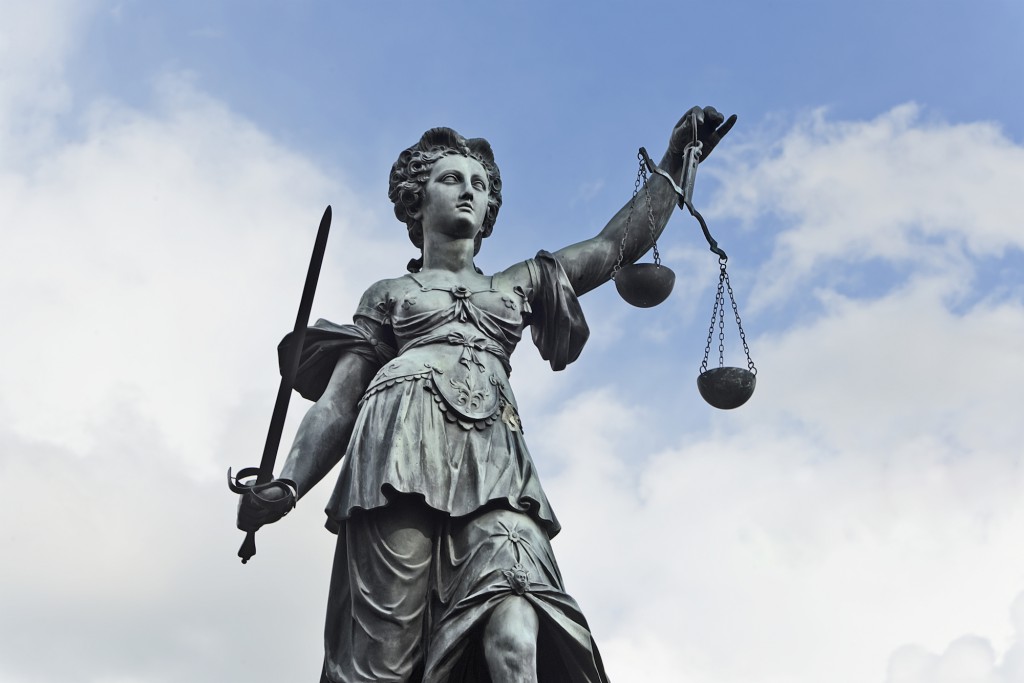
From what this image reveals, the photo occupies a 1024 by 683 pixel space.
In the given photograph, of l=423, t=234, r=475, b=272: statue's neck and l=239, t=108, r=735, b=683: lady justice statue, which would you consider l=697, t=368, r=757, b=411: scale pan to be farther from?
l=423, t=234, r=475, b=272: statue's neck

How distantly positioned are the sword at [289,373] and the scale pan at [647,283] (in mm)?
2441

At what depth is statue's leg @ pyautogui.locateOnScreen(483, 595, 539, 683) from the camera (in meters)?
10.9

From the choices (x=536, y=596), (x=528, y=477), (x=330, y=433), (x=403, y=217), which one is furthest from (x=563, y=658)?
(x=403, y=217)

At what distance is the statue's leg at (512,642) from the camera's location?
1087 cm

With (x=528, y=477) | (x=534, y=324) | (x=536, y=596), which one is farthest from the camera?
(x=534, y=324)

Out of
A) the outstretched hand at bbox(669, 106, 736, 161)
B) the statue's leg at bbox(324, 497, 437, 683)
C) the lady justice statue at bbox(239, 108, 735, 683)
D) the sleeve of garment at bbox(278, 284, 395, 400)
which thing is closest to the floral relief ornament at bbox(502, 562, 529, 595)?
the lady justice statue at bbox(239, 108, 735, 683)

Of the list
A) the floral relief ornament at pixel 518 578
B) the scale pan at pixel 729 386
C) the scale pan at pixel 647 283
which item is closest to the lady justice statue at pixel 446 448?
the floral relief ornament at pixel 518 578

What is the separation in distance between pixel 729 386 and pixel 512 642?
3.04 meters

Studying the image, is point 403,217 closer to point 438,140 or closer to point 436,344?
point 438,140

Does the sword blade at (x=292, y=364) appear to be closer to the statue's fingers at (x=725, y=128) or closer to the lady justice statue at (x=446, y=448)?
the lady justice statue at (x=446, y=448)

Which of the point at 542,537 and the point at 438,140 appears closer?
the point at 542,537

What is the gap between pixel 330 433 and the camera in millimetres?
12633

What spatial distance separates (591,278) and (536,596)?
3008 mm

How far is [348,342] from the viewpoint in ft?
42.6
